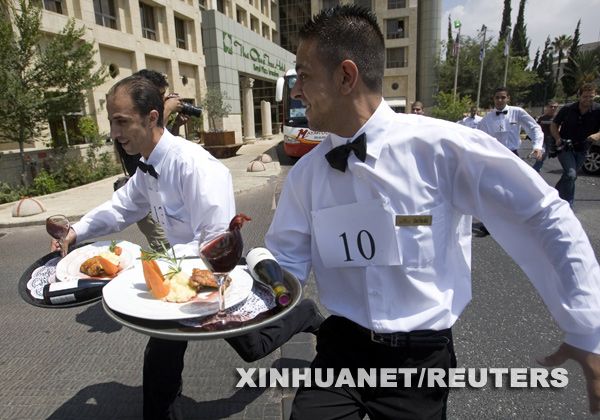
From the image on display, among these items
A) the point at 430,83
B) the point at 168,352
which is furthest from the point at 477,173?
the point at 430,83

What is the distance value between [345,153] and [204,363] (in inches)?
91.6

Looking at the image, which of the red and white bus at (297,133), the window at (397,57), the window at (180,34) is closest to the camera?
the red and white bus at (297,133)

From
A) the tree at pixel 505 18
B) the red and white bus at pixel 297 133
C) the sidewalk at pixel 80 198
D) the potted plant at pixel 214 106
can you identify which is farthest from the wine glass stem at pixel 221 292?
the tree at pixel 505 18

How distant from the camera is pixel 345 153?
5.07 feet

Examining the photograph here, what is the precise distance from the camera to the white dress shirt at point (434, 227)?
51.2 inches

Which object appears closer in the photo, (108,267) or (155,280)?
(155,280)

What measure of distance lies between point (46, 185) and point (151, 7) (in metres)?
13.0

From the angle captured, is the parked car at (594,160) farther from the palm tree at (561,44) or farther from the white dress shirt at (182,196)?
the palm tree at (561,44)

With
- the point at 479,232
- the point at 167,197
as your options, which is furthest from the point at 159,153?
the point at 479,232

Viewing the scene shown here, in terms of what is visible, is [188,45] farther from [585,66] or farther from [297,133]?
[585,66]

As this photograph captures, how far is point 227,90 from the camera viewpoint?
985 inches

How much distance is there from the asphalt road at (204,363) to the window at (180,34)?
847 inches

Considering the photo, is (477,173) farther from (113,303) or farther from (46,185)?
(46,185)

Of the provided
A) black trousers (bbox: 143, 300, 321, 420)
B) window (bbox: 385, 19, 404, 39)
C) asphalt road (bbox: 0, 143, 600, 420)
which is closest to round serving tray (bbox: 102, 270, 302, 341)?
black trousers (bbox: 143, 300, 321, 420)
